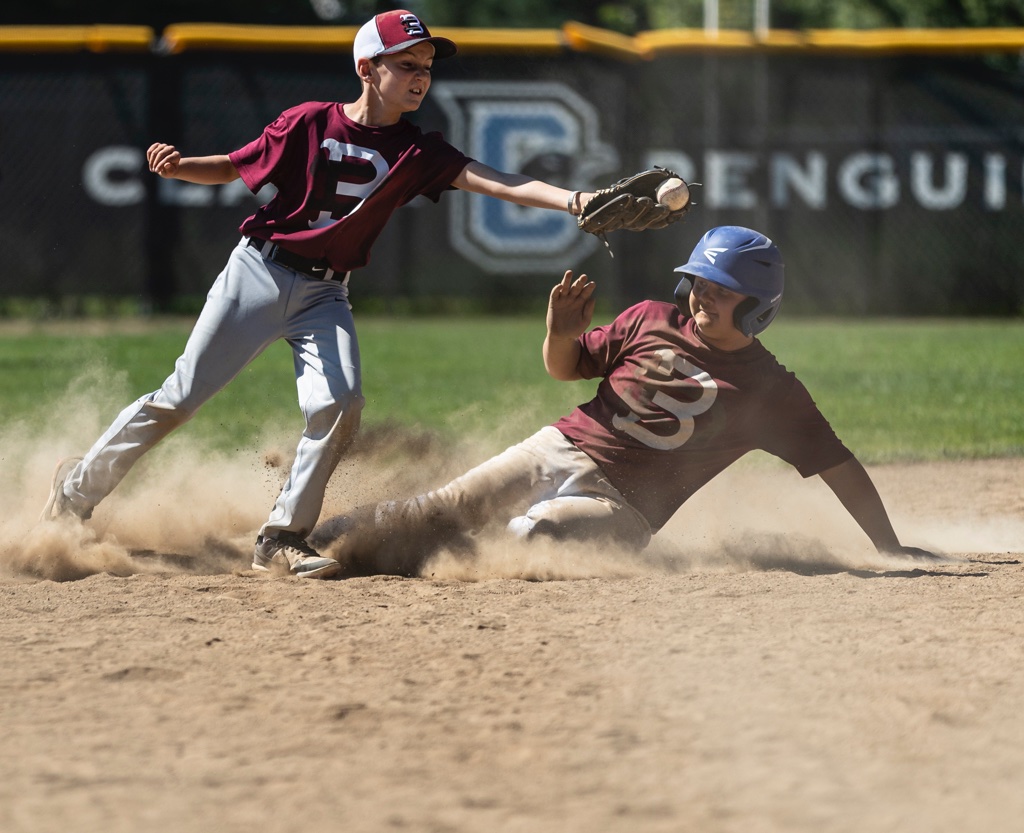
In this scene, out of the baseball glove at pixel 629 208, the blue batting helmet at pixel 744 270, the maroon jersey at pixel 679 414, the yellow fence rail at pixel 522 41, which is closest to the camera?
the baseball glove at pixel 629 208

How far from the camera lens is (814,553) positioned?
4.55 metres

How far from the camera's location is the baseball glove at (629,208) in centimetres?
397

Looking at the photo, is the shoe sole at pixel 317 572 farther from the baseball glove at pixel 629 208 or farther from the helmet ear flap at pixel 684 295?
the helmet ear flap at pixel 684 295

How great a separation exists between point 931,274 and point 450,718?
13532 millimetres

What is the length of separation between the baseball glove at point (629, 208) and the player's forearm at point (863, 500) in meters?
0.95

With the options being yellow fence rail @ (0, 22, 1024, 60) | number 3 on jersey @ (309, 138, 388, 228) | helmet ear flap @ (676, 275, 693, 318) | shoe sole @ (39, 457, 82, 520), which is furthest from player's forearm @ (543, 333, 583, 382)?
yellow fence rail @ (0, 22, 1024, 60)

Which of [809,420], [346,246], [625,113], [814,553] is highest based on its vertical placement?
[625,113]

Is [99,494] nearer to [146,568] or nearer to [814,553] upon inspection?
[146,568]

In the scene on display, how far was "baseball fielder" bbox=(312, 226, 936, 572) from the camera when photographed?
4242 millimetres

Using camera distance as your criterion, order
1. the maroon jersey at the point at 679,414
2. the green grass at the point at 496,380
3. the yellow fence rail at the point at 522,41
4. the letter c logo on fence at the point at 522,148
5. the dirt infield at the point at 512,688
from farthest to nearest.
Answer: the letter c logo on fence at the point at 522,148, the yellow fence rail at the point at 522,41, the green grass at the point at 496,380, the maroon jersey at the point at 679,414, the dirt infield at the point at 512,688

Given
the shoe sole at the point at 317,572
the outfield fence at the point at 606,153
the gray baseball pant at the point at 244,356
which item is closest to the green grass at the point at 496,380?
the outfield fence at the point at 606,153

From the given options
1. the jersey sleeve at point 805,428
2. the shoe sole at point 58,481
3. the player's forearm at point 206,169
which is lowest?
the shoe sole at point 58,481

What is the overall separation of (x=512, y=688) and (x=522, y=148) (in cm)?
1232

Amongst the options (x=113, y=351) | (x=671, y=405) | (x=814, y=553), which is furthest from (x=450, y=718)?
(x=113, y=351)
